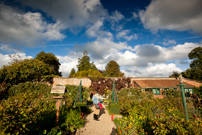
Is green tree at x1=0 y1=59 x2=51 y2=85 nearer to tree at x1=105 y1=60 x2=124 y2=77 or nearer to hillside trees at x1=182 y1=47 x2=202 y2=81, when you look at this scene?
tree at x1=105 y1=60 x2=124 y2=77

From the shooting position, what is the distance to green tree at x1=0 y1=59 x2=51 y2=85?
13.2 meters

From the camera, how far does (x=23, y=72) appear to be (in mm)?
13914

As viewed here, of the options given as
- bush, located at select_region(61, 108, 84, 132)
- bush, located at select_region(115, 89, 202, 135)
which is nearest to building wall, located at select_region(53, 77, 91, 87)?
bush, located at select_region(115, 89, 202, 135)

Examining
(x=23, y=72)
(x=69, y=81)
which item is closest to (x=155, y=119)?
(x=69, y=81)

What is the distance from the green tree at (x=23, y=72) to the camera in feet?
43.2

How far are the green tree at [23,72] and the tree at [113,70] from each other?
69.9 feet

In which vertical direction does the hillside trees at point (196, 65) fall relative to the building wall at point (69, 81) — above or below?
above

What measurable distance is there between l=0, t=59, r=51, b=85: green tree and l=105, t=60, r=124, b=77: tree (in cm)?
2131

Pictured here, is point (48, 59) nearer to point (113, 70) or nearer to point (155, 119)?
point (113, 70)

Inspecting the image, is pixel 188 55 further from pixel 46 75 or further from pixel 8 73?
pixel 8 73

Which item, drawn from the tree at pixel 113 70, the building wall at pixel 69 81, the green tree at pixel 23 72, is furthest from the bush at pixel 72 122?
the tree at pixel 113 70

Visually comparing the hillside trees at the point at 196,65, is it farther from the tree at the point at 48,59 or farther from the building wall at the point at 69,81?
the tree at the point at 48,59

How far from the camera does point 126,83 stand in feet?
60.4

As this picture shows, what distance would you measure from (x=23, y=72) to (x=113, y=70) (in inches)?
995
